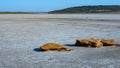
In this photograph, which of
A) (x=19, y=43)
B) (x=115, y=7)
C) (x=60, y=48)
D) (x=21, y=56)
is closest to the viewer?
(x=21, y=56)

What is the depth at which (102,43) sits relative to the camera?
12.9 metres

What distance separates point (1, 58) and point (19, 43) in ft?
11.8

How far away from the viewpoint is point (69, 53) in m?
11.0

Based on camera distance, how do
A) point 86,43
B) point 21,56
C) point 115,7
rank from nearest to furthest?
point 21,56
point 86,43
point 115,7

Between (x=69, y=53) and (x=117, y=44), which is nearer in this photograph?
(x=69, y=53)

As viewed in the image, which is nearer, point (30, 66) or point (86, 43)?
point (30, 66)

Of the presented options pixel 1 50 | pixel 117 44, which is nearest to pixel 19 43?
pixel 1 50

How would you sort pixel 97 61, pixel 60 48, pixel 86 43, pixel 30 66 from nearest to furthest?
pixel 30 66 < pixel 97 61 < pixel 60 48 < pixel 86 43

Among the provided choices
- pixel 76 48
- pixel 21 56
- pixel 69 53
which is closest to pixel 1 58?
pixel 21 56

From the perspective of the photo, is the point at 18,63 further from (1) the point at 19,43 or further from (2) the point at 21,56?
(1) the point at 19,43

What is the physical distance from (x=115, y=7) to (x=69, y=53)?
5873 inches

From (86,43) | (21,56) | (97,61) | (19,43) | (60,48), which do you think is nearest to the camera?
(97,61)

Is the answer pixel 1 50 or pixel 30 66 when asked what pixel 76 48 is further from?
pixel 30 66

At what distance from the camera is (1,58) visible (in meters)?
10.1
